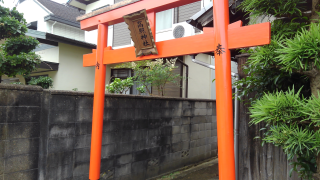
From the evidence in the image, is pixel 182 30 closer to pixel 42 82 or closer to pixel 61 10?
pixel 42 82

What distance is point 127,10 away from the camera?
139 inches

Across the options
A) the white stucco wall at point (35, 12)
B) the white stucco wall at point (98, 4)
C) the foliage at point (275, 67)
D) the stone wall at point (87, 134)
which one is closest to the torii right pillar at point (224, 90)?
the foliage at point (275, 67)

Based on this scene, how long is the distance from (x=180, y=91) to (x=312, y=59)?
6.62 meters

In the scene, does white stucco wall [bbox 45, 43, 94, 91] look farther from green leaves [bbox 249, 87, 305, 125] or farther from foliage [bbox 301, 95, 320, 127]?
foliage [bbox 301, 95, 320, 127]

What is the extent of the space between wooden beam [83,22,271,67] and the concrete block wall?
145 cm

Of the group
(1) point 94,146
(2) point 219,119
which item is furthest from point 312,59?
(1) point 94,146

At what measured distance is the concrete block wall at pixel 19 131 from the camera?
312cm

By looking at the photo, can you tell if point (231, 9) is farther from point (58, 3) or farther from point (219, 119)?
point (58, 3)

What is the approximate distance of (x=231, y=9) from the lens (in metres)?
4.35

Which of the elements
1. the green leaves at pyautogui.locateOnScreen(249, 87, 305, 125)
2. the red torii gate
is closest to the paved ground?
the red torii gate

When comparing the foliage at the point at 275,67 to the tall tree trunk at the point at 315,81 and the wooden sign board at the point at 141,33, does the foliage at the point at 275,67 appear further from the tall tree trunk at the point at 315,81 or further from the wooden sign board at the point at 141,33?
the wooden sign board at the point at 141,33

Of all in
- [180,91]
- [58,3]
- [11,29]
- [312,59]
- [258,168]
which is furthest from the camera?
[58,3]

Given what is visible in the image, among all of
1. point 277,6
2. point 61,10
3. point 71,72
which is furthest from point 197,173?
point 61,10

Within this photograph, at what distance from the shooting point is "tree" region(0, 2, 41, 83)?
4160 mm
